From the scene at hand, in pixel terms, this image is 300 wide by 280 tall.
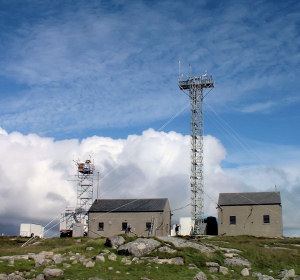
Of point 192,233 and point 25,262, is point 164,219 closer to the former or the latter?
point 192,233

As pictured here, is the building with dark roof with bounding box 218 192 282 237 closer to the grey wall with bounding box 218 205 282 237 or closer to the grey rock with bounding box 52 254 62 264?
the grey wall with bounding box 218 205 282 237

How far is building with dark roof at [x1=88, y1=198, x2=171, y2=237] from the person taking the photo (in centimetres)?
6006

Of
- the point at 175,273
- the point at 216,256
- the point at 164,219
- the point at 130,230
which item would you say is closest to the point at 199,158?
the point at 164,219

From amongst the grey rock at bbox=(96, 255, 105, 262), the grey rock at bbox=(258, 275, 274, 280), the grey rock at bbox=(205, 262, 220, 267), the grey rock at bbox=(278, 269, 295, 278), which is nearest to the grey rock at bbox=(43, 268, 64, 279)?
the grey rock at bbox=(96, 255, 105, 262)

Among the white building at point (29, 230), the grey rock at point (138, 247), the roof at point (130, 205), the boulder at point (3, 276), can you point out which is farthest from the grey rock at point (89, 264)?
the white building at point (29, 230)

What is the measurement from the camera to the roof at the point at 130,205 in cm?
6106

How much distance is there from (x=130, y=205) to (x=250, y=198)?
57.9 ft

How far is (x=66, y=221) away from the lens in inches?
2704

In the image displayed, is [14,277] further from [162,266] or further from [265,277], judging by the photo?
[265,277]

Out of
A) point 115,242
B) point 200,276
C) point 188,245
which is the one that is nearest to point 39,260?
point 115,242

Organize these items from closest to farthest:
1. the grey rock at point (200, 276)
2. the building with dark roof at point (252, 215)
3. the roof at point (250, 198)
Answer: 1. the grey rock at point (200, 276)
2. the building with dark roof at point (252, 215)
3. the roof at point (250, 198)

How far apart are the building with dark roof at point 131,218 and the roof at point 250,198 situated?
8839 mm

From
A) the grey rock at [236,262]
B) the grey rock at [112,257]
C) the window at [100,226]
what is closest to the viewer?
the grey rock at [112,257]

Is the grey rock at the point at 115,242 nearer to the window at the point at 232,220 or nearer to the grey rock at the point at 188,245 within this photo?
the grey rock at the point at 188,245
